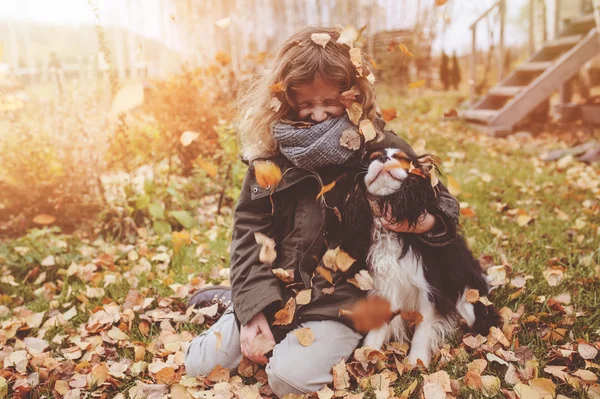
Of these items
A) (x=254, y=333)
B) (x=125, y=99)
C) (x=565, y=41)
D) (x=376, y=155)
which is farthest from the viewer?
(x=565, y=41)

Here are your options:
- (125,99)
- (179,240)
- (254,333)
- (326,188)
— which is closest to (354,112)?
(326,188)

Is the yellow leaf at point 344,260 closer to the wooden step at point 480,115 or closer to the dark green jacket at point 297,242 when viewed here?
the dark green jacket at point 297,242

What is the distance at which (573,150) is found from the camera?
5.20 metres

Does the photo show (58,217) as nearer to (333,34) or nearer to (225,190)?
(225,190)

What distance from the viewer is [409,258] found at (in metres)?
1.91

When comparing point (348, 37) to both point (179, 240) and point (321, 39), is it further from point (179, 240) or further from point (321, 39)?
point (179, 240)

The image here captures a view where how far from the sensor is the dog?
1.73 m

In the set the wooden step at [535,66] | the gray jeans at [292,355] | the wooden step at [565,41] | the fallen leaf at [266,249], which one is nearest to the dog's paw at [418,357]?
the gray jeans at [292,355]

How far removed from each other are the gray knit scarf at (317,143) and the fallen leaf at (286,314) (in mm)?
569

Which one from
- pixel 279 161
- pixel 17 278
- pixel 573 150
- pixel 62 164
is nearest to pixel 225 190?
pixel 62 164

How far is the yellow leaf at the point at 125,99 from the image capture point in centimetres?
379

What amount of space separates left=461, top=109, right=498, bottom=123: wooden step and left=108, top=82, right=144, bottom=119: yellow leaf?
185 inches

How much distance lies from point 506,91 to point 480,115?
0.60 meters

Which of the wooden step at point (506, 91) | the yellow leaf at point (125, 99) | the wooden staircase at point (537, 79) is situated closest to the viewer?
the yellow leaf at point (125, 99)
